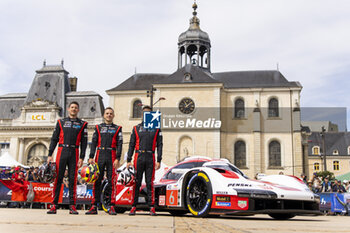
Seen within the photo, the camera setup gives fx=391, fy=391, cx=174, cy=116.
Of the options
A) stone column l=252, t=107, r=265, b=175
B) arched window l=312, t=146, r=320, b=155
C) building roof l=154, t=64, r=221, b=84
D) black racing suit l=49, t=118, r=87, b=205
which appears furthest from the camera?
arched window l=312, t=146, r=320, b=155

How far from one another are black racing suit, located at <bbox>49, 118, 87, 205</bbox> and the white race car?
1.79m

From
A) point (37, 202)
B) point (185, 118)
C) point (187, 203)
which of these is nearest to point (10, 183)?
point (37, 202)

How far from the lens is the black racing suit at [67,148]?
7.34m

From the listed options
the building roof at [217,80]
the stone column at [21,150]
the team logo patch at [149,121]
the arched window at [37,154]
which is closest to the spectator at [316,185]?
the team logo patch at [149,121]

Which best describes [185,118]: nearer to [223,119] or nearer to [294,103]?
[223,119]

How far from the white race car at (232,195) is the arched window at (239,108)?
35279 mm

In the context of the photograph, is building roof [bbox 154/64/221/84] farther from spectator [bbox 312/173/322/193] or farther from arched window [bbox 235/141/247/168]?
spectator [bbox 312/173/322/193]

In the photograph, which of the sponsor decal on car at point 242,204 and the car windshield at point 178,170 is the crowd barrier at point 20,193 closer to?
the car windshield at point 178,170

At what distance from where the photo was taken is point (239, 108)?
43.2 meters

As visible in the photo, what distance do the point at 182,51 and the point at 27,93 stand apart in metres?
21.5

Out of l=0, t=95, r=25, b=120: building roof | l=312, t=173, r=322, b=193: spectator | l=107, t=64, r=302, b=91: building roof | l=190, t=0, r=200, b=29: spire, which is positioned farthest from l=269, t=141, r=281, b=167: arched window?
l=0, t=95, r=25, b=120: building roof

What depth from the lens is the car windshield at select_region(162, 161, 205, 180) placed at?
8.55m

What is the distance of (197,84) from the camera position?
4162 centimetres

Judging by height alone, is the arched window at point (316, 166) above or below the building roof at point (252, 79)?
below
